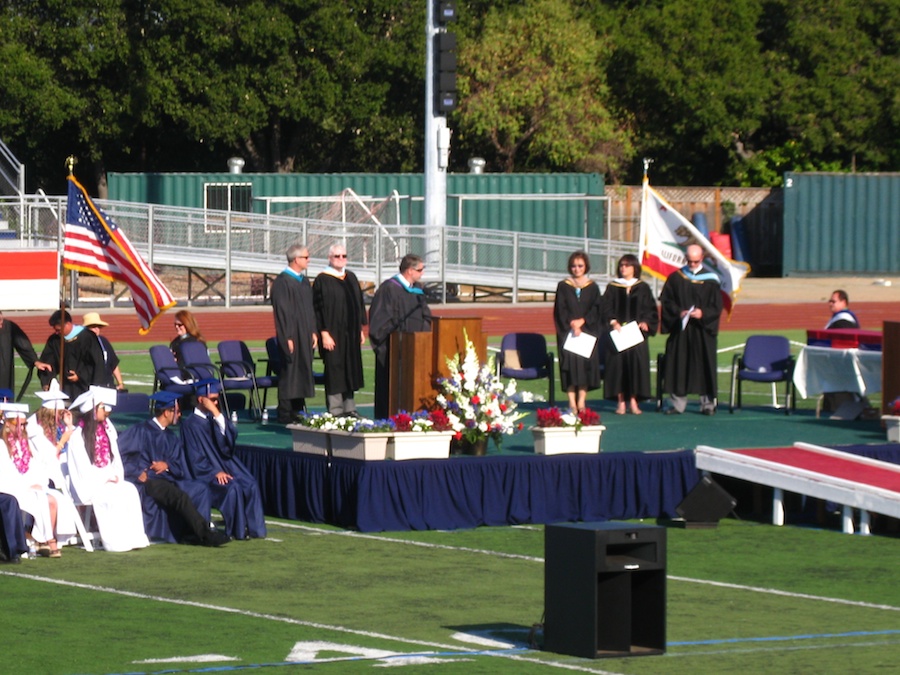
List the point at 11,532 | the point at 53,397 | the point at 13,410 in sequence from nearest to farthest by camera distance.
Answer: the point at 11,532 < the point at 13,410 < the point at 53,397

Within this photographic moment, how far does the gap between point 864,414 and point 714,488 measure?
535 centimetres

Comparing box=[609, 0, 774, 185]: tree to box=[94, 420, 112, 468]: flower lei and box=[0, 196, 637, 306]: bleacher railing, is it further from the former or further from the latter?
box=[94, 420, 112, 468]: flower lei

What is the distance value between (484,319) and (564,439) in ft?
62.1

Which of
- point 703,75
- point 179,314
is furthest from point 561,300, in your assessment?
point 703,75

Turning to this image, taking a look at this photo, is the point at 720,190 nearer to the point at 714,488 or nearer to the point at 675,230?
the point at 675,230

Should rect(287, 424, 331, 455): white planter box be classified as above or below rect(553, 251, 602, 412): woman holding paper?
below

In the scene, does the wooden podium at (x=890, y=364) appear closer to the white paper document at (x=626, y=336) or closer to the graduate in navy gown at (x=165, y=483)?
the white paper document at (x=626, y=336)

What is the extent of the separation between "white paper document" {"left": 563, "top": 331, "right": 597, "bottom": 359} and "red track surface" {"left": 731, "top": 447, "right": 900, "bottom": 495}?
3.11 meters

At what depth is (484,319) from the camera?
33812mm

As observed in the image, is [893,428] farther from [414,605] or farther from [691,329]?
[414,605]

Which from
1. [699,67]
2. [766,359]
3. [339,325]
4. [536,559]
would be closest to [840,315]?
[766,359]

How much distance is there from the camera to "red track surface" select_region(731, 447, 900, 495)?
46.5ft

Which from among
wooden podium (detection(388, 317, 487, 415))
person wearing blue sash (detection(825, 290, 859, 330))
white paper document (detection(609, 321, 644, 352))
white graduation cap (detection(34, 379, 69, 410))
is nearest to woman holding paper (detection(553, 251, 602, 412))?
white paper document (detection(609, 321, 644, 352))

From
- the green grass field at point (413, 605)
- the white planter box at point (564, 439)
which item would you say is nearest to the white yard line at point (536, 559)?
the green grass field at point (413, 605)
